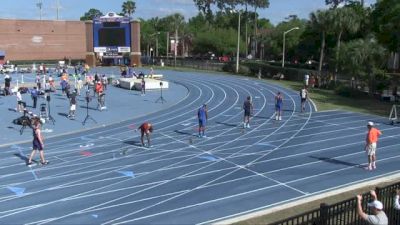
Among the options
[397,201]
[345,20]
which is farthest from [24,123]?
[345,20]

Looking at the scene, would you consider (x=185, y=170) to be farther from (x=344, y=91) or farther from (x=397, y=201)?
(x=344, y=91)

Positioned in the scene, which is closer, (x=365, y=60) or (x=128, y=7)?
(x=365, y=60)

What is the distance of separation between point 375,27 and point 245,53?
123ft

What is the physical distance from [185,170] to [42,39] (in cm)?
7485

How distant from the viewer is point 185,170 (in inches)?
738

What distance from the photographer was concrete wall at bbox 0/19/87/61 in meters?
84.9

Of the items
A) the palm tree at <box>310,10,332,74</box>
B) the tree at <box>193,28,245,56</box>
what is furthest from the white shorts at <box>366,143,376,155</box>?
the tree at <box>193,28,245,56</box>

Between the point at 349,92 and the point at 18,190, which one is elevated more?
the point at 349,92

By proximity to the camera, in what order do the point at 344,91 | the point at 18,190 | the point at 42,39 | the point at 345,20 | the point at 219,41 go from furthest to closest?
the point at 219,41 < the point at 42,39 < the point at 345,20 < the point at 344,91 < the point at 18,190

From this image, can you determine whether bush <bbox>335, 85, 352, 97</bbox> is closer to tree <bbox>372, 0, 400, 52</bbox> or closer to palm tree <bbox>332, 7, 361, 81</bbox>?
tree <bbox>372, 0, 400, 52</bbox>

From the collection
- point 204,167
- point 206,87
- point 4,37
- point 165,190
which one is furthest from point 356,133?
point 4,37

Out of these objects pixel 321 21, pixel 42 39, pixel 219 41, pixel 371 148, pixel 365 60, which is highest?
pixel 321 21

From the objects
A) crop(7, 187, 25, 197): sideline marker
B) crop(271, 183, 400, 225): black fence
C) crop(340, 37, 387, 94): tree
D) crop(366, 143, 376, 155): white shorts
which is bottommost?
crop(7, 187, 25, 197): sideline marker

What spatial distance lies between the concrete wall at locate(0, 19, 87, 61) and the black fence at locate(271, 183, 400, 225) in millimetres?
81221
